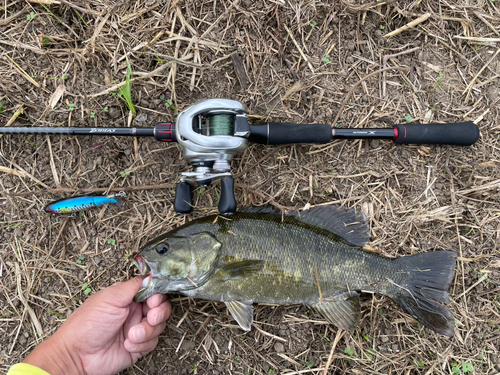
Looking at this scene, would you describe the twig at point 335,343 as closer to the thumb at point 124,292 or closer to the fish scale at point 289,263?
the fish scale at point 289,263

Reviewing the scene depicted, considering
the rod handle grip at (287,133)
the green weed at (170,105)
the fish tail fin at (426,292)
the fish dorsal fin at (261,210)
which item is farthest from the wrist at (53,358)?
the fish tail fin at (426,292)

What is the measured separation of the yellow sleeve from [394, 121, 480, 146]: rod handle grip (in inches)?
146

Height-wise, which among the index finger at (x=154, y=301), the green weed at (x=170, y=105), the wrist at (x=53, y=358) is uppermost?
the green weed at (x=170, y=105)

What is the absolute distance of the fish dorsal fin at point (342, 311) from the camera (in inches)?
123

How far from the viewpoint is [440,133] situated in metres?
3.14

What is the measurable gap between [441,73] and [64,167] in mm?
4114

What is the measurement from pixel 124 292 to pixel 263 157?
181 cm

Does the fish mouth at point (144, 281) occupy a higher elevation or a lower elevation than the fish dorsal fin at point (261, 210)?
lower

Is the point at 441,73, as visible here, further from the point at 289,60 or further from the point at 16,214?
the point at 16,214

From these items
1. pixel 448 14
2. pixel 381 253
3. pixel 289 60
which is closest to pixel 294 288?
pixel 381 253

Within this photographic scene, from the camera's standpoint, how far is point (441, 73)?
3467 mm

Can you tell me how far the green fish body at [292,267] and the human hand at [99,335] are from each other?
20cm

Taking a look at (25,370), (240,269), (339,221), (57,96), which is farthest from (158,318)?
(57,96)

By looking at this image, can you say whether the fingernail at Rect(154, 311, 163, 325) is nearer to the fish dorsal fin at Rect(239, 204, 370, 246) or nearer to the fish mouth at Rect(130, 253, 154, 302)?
the fish mouth at Rect(130, 253, 154, 302)
